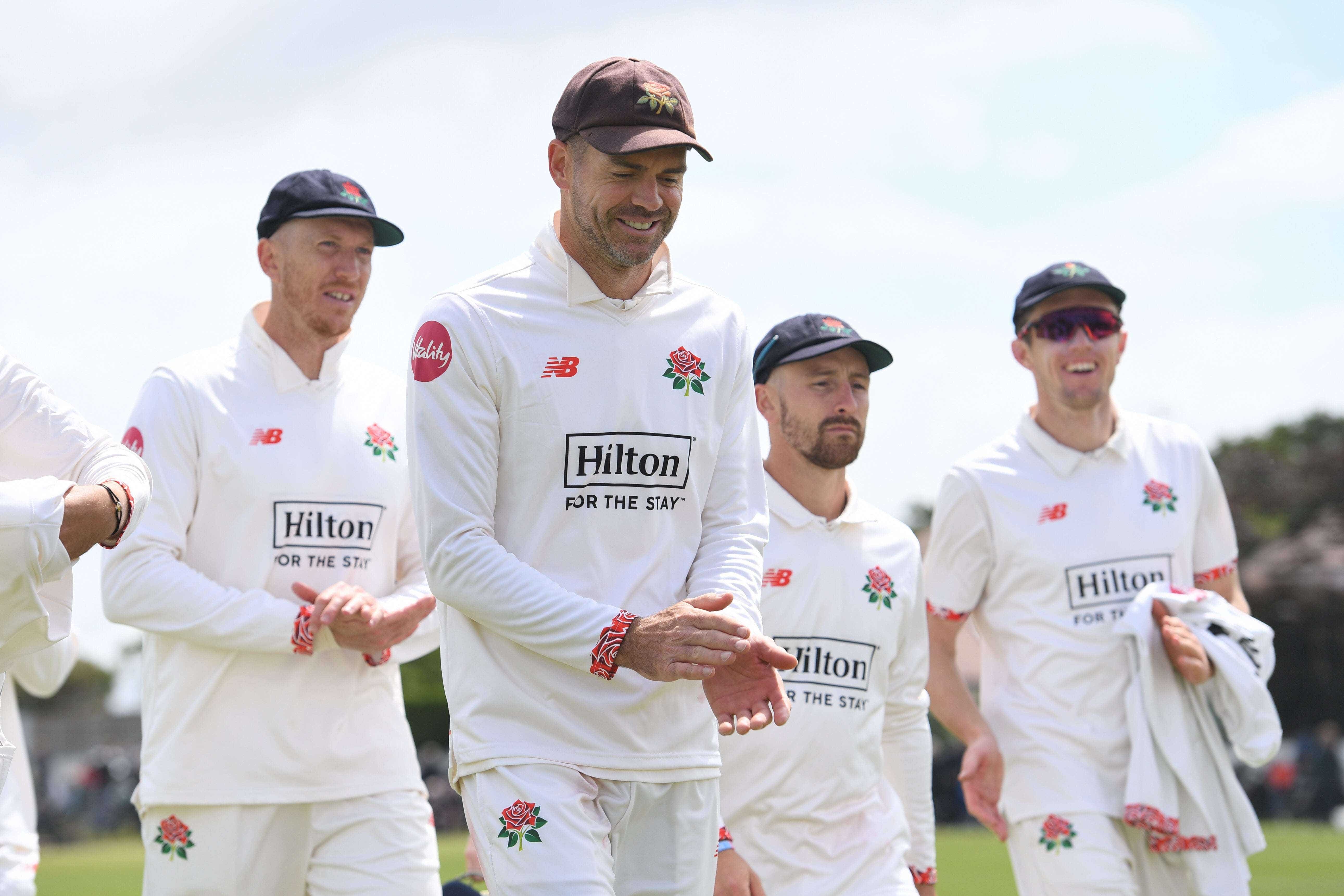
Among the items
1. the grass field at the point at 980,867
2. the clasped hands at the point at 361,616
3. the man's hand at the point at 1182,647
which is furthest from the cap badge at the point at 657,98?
the grass field at the point at 980,867

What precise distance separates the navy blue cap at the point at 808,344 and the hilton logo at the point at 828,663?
1046 millimetres

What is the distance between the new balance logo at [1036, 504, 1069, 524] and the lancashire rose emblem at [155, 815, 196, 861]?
3.56 m

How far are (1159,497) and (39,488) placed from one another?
4.58 metres

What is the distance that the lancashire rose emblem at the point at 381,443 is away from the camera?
18.9ft

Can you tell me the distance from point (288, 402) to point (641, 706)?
2346 millimetres

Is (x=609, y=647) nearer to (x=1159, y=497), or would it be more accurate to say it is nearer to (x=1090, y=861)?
(x=1090, y=861)

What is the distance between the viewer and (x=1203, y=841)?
241 inches

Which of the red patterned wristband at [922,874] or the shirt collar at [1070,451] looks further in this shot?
the shirt collar at [1070,451]

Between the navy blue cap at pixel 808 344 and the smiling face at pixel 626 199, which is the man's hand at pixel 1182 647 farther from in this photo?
the smiling face at pixel 626 199

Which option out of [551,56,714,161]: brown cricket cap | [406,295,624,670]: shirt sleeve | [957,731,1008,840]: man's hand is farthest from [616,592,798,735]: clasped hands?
[957,731,1008,840]: man's hand

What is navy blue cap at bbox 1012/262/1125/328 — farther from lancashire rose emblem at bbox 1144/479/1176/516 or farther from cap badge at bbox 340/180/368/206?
cap badge at bbox 340/180/368/206

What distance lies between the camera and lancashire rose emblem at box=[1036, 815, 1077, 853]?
20.1 ft

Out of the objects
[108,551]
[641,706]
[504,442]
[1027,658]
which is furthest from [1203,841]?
[108,551]

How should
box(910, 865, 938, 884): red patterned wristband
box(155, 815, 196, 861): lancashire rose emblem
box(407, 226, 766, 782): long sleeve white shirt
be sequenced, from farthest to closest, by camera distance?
box(910, 865, 938, 884): red patterned wristband → box(155, 815, 196, 861): lancashire rose emblem → box(407, 226, 766, 782): long sleeve white shirt
